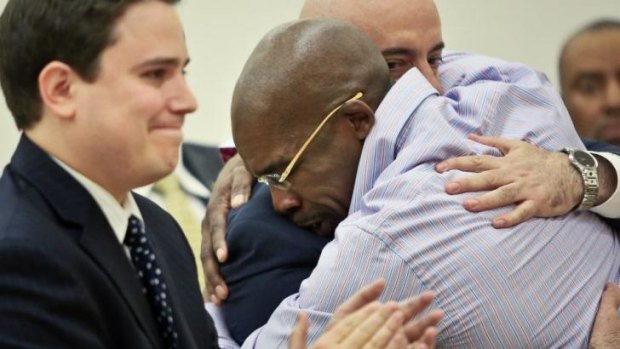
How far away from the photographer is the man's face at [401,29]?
2.12 m

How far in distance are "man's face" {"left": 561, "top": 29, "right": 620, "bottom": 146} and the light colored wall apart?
0.68 metres

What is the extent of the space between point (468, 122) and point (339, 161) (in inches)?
9.7

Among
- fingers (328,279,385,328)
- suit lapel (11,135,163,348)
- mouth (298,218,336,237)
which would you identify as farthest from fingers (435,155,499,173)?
suit lapel (11,135,163,348)

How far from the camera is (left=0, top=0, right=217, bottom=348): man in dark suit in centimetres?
132

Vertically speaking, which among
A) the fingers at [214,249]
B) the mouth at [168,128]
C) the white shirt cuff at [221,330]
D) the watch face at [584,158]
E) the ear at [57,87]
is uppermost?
the ear at [57,87]

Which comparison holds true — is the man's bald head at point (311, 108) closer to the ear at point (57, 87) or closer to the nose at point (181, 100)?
the nose at point (181, 100)

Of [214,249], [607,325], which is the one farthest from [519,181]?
[214,249]

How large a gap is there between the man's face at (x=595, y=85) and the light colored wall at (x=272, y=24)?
0.68 metres

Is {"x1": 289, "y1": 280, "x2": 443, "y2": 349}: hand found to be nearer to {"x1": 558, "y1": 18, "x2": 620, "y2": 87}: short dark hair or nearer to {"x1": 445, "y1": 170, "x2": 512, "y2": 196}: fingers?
{"x1": 445, "y1": 170, "x2": 512, "y2": 196}: fingers

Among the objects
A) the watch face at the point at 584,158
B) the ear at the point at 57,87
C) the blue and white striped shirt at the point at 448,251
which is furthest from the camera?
the watch face at the point at 584,158

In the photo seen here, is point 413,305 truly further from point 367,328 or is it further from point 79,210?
point 79,210

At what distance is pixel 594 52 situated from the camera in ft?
9.71

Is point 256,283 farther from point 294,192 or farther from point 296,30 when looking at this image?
point 296,30

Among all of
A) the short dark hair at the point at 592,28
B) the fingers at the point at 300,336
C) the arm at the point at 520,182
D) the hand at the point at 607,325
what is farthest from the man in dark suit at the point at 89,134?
the short dark hair at the point at 592,28
